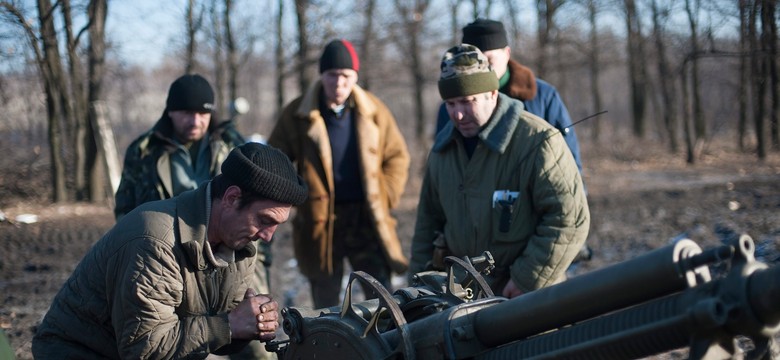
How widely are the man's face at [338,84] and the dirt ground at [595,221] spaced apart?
8.76 feet

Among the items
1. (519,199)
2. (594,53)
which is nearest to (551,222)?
(519,199)

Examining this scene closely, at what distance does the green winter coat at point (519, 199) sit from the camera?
468cm

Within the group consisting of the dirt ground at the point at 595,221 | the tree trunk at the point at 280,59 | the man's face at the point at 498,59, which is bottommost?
the dirt ground at the point at 595,221

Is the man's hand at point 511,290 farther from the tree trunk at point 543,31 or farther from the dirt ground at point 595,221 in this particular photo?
the tree trunk at point 543,31

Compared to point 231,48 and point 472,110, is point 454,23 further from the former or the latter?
point 472,110

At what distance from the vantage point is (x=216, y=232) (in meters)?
3.75

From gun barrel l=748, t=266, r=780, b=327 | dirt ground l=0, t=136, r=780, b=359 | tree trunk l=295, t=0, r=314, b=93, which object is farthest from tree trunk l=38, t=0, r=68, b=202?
gun barrel l=748, t=266, r=780, b=327

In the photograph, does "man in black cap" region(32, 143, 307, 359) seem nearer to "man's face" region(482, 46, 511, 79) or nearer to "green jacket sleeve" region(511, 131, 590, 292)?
"green jacket sleeve" region(511, 131, 590, 292)

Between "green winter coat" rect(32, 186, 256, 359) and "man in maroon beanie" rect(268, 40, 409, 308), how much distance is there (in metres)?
2.72

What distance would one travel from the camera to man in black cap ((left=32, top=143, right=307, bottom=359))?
3561 mm

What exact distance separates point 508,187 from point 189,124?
212cm

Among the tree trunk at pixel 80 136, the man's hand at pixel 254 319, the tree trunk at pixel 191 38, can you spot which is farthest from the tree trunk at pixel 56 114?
the man's hand at pixel 254 319

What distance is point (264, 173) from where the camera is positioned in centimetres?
354

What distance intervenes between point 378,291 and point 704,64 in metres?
25.3
